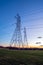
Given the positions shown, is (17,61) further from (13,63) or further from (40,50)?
(40,50)

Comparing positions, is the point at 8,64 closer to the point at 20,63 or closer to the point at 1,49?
the point at 20,63

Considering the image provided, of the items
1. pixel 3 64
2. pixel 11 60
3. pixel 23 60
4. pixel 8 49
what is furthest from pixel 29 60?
pixel 8 49

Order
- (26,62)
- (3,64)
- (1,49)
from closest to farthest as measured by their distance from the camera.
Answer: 1. (3,64)
2. (26,62)
3. (1,49)

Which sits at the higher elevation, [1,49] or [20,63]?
[1,49]

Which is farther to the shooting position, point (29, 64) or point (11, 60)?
point (11, 60)

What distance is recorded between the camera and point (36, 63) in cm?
2277

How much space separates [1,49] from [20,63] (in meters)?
13.0

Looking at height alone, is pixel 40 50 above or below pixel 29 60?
above

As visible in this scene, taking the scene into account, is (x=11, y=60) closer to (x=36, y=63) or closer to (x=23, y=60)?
(x=23, y=60)

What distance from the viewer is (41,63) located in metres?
22.9

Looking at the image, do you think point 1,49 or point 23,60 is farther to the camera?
point 1,49

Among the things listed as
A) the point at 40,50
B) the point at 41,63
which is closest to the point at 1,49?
the point at 40,50

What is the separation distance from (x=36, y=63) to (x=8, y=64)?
4.51 meters

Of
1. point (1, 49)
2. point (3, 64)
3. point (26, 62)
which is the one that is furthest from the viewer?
point (1, 49)
